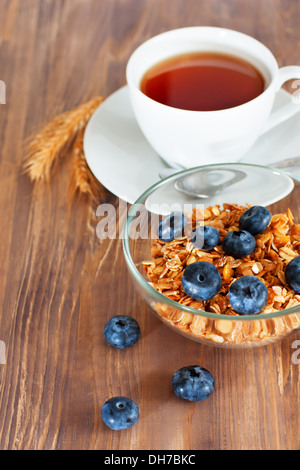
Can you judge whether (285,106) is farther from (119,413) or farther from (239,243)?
(119,413)

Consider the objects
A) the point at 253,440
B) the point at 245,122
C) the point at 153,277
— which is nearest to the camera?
the point at 253,440

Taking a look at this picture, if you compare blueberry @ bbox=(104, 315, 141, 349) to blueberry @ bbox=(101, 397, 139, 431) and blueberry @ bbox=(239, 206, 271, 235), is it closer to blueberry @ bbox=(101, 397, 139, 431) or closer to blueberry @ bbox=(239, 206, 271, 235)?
blueberry @ bbox=(101, 397, 139, 431)

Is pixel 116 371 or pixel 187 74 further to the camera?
pixel 187 74

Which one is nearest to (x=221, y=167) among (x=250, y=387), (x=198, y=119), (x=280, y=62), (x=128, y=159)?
(x=198, y=119)

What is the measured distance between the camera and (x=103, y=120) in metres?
1.19

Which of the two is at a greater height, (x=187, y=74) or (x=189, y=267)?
(x=187, y=74)

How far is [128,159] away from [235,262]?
0.34 m

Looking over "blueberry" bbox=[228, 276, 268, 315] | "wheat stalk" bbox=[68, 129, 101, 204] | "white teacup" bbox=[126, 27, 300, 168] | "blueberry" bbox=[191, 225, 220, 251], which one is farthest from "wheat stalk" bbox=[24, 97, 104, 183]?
"blueberry" bbox=[228, 276, 268, 315]

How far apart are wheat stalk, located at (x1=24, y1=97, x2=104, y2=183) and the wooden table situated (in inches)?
1.0

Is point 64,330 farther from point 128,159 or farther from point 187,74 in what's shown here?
point 187,74

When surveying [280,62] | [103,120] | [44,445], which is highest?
[280,62]

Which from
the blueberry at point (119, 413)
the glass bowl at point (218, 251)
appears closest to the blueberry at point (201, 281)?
the glass bowl at point (218, 251)

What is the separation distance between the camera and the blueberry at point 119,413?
81 cm

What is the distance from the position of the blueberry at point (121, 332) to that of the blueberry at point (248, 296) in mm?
166
